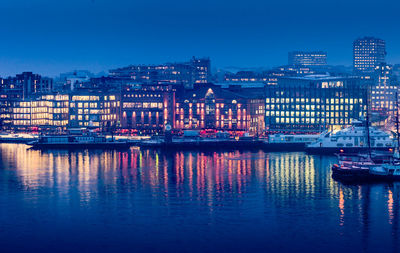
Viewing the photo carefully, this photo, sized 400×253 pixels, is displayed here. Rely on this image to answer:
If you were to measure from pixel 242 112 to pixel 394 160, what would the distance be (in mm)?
60697

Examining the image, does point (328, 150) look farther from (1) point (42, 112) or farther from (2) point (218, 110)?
(1) point (42, 112)

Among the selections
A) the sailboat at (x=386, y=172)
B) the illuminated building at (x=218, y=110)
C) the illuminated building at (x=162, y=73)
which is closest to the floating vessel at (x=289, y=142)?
the illuminated building at (x=218, y=110)

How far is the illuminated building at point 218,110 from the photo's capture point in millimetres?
120875

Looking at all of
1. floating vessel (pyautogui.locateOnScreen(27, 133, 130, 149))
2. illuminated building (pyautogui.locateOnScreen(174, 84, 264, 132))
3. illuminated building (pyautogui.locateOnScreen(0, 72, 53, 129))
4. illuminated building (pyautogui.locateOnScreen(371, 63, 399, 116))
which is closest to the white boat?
illuminated building (pyautogui.locateOnScreen(174, 84, 264, 132))

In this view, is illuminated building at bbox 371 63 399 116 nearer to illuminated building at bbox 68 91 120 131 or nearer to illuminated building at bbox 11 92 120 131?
illuminated building at bbox 68 91 120 131

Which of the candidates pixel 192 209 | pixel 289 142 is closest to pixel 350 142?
pixel 289 142

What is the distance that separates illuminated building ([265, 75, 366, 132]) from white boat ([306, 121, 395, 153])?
29.9 m

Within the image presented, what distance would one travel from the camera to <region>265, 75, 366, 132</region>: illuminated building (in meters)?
120

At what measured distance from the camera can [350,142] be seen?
89375 millimetres

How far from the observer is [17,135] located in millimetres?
121750

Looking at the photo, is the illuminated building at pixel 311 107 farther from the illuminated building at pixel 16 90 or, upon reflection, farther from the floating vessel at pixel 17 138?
the illuminated building at pixel 16 90

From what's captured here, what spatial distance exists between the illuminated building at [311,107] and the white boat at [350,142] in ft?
98.3

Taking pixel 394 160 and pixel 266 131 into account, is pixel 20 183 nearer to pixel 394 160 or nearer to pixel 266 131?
pixel 394 160

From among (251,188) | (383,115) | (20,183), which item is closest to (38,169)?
(20,183)
